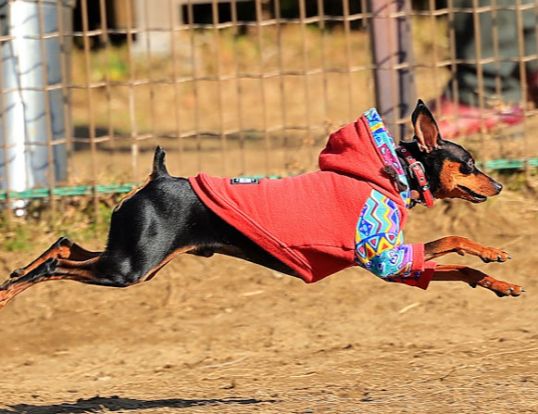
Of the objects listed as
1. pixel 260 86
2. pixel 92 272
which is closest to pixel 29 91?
pixel 260 86

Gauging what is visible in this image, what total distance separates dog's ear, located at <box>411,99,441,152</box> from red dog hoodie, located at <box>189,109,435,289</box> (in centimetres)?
12

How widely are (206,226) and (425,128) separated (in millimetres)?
942

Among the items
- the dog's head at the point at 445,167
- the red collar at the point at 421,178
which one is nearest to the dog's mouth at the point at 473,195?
the dog's head at the point at 445,167

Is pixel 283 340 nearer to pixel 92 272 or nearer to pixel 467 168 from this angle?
pixel 92 272

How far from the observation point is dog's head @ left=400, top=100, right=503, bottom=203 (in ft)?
15.1

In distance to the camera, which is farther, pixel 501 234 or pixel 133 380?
pixel 501 234

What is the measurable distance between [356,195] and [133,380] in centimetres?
165

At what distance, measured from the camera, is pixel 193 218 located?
459 centimetres

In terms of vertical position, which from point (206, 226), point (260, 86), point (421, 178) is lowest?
point (206, 226)

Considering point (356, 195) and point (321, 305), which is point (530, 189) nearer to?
point (321, 305)

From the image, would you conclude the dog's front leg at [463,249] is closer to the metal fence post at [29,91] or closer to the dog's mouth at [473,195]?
the dog's mouth at [473,195]

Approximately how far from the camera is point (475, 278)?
4.66 meters

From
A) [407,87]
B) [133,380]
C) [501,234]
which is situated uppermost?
[407,87]

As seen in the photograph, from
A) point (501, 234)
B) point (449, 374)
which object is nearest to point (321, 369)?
point (449, 374)
